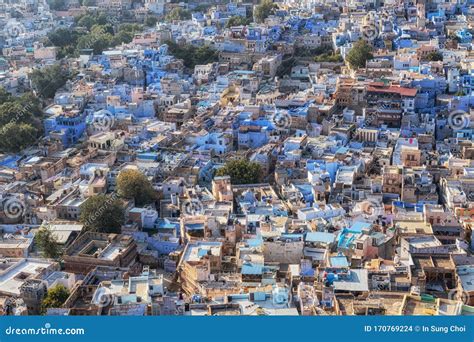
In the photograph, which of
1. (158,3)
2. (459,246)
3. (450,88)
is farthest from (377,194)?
(158,3)

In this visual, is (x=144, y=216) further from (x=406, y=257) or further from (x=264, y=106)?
(x=264, y=106)
